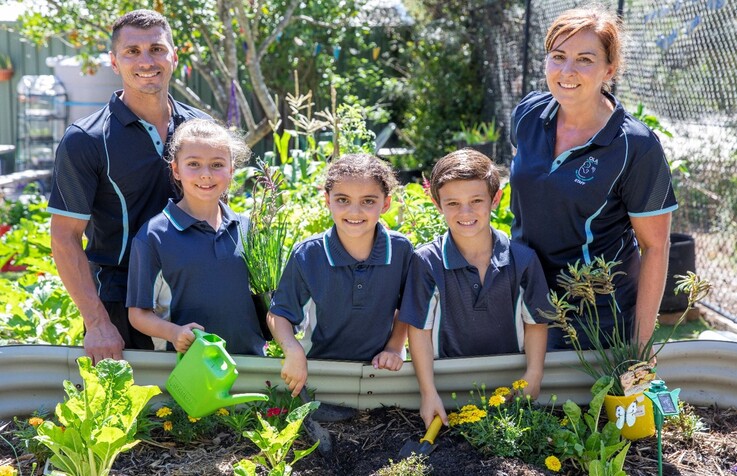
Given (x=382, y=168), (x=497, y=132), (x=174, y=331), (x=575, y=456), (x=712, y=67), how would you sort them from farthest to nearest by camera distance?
(x=497, y=132) → (x=712, y=67) → (x=382, y=168) → (x=174, y=331) → (x=575, y=456)

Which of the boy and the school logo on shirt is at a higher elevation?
the school logo on shirt

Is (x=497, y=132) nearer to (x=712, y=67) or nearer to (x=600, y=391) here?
(x=712, y=67)

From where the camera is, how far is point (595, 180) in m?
2.62

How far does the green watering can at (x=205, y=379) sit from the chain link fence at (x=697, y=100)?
147 inches

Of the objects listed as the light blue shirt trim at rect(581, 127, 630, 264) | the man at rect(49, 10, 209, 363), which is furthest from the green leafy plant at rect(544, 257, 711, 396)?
the man at rect(49, 10, 209, 363)

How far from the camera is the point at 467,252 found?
8.73ft

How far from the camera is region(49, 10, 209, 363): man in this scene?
2.72 metres

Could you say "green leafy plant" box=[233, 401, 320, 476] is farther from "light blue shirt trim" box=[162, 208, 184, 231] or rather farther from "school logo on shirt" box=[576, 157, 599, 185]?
"school logo on shirt" box=[576, 157, 599, 185]

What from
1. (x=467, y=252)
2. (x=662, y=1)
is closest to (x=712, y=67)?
(x=662, y=1)

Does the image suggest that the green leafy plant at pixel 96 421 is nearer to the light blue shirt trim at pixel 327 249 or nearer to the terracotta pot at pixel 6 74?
the light blue shirt trim at pixel 327 249

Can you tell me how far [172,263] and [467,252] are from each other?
98 centimetres

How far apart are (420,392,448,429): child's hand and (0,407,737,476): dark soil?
6 cm

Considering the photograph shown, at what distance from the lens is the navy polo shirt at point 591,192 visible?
2.58m

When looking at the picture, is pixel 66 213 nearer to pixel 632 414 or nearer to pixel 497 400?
pixel 497 400
